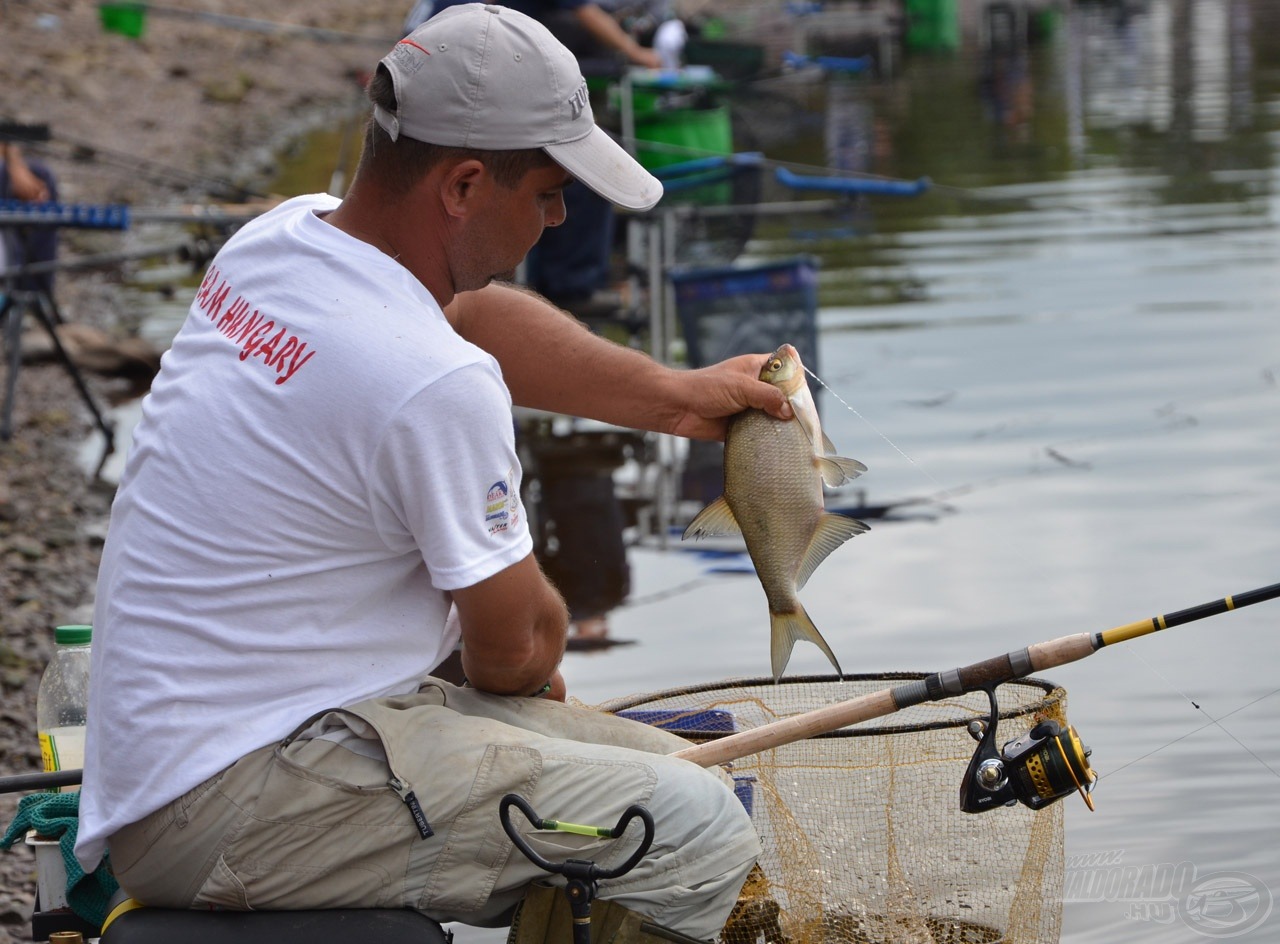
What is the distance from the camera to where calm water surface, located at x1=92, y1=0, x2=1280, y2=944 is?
Result: 473cm

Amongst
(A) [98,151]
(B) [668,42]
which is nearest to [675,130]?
(A) [98,151]

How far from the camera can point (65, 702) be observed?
3350 millimetres

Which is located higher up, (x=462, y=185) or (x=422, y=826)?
(x=462, y=185)

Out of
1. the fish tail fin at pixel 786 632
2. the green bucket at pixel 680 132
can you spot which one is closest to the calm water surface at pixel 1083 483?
the green bucket at pixel 680 132

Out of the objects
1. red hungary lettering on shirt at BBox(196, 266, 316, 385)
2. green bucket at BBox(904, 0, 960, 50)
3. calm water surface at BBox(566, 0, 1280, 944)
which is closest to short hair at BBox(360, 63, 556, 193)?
red hungary lettering on shirt at BBox(196, 266, 316, 385)

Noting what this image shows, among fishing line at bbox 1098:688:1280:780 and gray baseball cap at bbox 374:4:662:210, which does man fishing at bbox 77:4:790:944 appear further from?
fishing line at bbox 1098:688:1280:780

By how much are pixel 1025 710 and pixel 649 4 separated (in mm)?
11801

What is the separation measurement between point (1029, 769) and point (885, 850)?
495 millimetres

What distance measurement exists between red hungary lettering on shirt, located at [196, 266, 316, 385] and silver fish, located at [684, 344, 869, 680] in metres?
1.02

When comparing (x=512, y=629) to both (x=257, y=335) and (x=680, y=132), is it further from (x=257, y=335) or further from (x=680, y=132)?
(x=680, y=132)

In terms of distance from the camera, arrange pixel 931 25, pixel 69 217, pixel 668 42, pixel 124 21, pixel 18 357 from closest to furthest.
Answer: pixel 69 217 → pixel 18 357 → pixel 124 21 → pixel 668 42 → pixel 931 25

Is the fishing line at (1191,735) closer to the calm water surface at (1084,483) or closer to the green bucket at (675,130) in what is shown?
the calm water surface at (1084,483)

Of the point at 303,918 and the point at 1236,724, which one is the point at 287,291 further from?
the point at 1236,724

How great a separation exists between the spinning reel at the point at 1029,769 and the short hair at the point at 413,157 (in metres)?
1.11
